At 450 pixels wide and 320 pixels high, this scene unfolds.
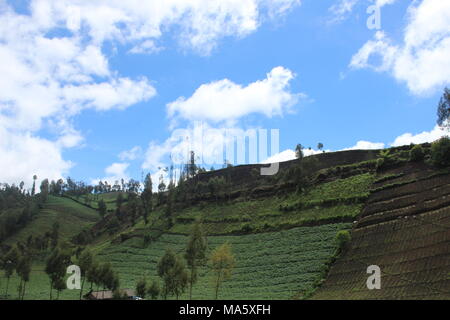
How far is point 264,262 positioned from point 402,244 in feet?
68.2

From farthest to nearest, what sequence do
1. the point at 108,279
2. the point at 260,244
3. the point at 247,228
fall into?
the point at 247,228, the point at 260,244, the point at 108,279

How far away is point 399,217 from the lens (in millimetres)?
53031

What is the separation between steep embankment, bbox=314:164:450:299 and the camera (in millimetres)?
37062

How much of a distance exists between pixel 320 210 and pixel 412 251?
27268mm

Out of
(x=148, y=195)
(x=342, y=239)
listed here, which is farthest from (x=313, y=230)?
(x=148, y=195)

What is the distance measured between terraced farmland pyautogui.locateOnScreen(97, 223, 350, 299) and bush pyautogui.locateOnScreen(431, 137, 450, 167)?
1866 cm

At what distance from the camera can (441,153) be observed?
63344mm

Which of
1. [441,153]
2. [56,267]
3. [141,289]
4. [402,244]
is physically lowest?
[141,289]

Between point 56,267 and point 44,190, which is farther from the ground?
point 44,190

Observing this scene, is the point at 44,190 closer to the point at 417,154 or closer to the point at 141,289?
the point at 141,289

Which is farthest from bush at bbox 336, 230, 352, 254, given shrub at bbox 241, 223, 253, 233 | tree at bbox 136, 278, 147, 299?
tree at bbox 136, 278, 147, 299

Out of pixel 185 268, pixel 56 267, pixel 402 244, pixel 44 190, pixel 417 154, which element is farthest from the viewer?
pixel 44 190

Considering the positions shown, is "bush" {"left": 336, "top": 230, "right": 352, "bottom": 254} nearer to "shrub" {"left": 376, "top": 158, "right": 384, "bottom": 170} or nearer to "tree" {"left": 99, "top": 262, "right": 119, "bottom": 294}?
"shrub" {"left": 376, "top": 158, "right": 384, "bottom": 170}
